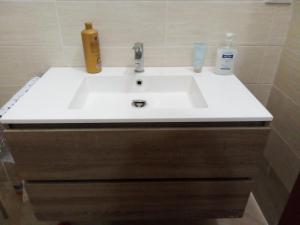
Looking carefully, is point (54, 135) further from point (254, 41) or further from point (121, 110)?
point (254, 41)

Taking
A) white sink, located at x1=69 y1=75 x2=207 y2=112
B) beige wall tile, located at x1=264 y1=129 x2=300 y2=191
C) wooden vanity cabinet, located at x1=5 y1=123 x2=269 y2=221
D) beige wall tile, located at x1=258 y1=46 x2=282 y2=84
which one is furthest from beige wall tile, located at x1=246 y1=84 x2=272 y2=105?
wooden vanity cabinet, located at x1=5 y1=123 x2=269 y2=221

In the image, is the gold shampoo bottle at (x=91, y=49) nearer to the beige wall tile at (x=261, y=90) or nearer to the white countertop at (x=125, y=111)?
the white countertop at (x=125, y=111)

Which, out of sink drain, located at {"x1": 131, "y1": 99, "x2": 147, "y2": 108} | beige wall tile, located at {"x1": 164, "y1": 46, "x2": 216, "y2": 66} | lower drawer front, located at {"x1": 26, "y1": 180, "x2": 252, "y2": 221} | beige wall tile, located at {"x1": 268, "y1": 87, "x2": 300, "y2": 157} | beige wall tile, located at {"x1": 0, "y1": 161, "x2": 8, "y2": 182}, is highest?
beige wall tile, located at {"x1": 164, "y1": 46, "x2": 216, "y2": 66}

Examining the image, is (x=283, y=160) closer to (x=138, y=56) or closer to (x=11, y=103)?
(x=138, y=56)

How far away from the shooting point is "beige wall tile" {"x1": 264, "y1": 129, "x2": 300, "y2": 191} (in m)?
1.08

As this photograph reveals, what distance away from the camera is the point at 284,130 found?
1143 millimetres

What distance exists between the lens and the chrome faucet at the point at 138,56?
3.36 feet

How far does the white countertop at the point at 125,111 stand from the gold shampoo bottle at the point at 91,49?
0.22 feet

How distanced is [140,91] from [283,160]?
0.76 meters

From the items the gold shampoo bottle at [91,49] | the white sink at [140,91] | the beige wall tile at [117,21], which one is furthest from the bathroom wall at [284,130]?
the gold shampoo bottle at [91,49]

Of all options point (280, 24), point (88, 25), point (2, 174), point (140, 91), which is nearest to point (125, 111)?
point (140, 91)

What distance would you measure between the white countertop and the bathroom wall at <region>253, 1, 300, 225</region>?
0.27 metres

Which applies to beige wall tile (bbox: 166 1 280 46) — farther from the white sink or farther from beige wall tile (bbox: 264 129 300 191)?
beige wall tile (bbox: 264 129 300 191)

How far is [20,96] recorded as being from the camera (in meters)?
0.92
